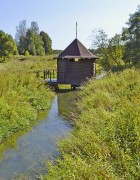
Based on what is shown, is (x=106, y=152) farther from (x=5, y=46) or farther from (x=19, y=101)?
(x=5, y=46)

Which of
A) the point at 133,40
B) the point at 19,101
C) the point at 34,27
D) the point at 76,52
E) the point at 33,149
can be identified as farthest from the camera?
the point at 34,27

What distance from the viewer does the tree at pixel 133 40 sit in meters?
28.4

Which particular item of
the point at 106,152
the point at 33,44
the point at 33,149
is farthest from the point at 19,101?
the point at 33,44

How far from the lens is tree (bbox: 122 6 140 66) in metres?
28.4

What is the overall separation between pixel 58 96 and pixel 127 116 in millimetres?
12275

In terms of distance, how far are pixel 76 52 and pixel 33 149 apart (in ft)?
45.7

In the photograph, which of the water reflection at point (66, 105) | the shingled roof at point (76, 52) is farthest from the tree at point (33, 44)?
Result: the water reflection at point (66, 105)

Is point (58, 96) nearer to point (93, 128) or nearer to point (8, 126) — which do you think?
point (8, 126)

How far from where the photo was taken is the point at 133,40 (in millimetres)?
29312

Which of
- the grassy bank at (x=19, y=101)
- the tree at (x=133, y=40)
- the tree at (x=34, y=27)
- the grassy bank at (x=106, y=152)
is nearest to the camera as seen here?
the grassy bank at (x=106, y=152)

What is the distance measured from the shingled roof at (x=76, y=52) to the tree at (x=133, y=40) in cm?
877

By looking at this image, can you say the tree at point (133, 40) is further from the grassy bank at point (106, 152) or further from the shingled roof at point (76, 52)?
the grassy bank at point (106, 152)

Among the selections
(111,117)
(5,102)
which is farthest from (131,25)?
(111,117)

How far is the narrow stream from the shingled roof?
9.76 meters
